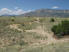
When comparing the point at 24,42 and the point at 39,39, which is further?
the point at 39,39

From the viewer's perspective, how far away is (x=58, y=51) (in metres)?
19.3

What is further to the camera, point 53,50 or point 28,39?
point 28,39

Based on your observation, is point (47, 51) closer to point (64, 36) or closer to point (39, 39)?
point (39, 39)

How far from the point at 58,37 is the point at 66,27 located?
2858 mm

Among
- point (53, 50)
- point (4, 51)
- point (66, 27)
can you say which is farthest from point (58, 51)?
point (66, 27)

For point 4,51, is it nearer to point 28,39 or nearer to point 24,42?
point 24,42

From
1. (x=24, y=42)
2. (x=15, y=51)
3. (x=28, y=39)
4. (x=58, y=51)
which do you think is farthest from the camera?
(x=28, y=39)

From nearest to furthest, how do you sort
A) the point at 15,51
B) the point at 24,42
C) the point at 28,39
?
the point at 15,51
the point at 24,42
the point at 28,39

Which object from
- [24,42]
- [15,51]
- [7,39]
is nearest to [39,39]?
[24,42]

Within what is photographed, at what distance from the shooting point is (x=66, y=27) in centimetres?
3303

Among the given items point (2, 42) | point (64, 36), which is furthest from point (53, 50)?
point (64, 36)

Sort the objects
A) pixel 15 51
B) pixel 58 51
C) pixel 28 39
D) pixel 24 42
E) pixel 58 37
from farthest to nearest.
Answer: pixel 58 37
pixel 28 39
pixel 24 42
pixel 15 51
pixel 58 51

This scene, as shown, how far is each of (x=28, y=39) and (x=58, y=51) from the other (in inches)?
431

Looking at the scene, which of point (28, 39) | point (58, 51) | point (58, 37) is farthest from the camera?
point (58, 37)
